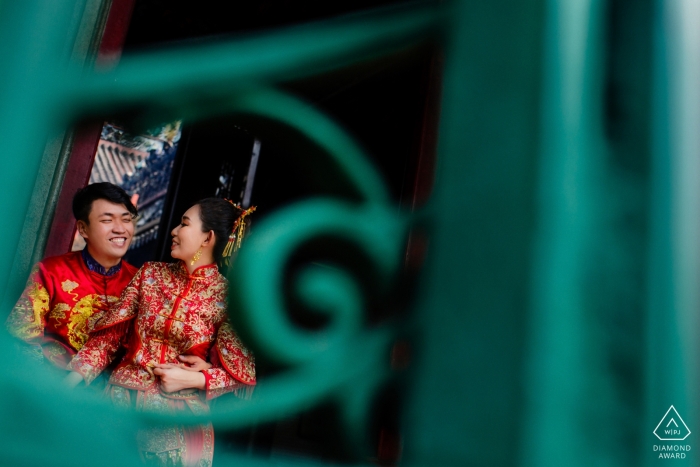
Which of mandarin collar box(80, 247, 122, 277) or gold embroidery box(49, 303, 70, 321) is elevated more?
mandarin collar box(80, 247, 122, 277)

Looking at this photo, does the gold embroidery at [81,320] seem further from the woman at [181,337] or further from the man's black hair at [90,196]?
the man's black hair at [90,196]

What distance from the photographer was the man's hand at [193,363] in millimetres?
1335

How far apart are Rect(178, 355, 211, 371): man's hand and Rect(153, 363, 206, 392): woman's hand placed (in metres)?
0.01

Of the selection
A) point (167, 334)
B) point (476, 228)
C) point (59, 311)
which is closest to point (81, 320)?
point (59, 311)

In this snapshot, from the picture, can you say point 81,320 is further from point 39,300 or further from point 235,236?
point 235,236

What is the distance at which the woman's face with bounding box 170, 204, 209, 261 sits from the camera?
1.46 metres

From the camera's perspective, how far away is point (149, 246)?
132 inches

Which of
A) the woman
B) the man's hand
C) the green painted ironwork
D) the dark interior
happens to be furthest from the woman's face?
the green painted ironwork

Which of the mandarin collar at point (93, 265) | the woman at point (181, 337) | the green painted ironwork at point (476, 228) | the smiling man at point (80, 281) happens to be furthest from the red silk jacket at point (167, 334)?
the green painted ironwork at point (476, 228)

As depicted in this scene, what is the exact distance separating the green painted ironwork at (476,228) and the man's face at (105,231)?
1.52m

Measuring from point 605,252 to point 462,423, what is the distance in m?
0.08

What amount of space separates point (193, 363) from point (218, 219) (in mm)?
354

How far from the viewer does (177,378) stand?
4.30 ft

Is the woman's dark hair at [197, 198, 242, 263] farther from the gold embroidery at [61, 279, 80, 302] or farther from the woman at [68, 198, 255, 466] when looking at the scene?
the gold embroidery at [61, 279, 80, 302]
